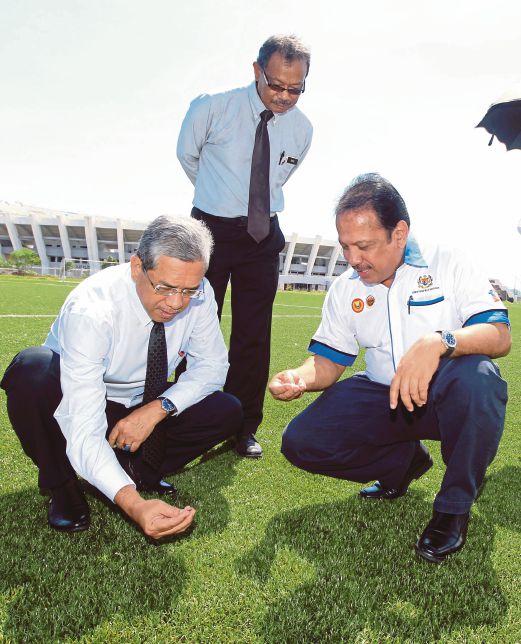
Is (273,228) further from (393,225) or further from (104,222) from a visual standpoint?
(104,222)

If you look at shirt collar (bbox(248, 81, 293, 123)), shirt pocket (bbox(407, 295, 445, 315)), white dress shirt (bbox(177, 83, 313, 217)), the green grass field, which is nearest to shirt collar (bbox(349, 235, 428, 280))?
shirt pocket (bbox(407, 295, 445, 315))

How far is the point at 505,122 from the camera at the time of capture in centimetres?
365

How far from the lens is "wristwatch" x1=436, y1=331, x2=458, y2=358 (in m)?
2.20

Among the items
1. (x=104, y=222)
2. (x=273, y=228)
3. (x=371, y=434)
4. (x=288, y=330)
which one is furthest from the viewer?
(x=104, y=222)

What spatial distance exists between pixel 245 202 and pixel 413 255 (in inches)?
56.4

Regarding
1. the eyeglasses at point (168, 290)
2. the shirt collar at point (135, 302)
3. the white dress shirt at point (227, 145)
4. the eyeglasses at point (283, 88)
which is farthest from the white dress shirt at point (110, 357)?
the eyeglasses at point (283, 88)

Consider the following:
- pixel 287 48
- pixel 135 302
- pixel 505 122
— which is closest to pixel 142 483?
pixel 135 302

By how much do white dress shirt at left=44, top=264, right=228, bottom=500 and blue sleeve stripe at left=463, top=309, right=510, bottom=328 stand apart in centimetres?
130

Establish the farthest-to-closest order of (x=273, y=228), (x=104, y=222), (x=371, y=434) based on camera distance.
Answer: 1. (x=104, y=222)
2. (x=273, y=228)
3. (x=371, y=434)

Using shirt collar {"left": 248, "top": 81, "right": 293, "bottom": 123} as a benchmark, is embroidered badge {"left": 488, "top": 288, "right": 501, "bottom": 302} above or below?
below

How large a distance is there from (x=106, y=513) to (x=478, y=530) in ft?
5.77

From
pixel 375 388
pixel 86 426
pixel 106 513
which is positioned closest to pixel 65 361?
pixel 86 426

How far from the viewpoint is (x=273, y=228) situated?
144 inches

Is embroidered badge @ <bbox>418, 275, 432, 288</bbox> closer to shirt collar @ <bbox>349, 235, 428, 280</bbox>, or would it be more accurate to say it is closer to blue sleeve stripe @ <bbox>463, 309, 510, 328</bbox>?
shirt collar @ <bbox>349, 235, 428, 280</bbox>
